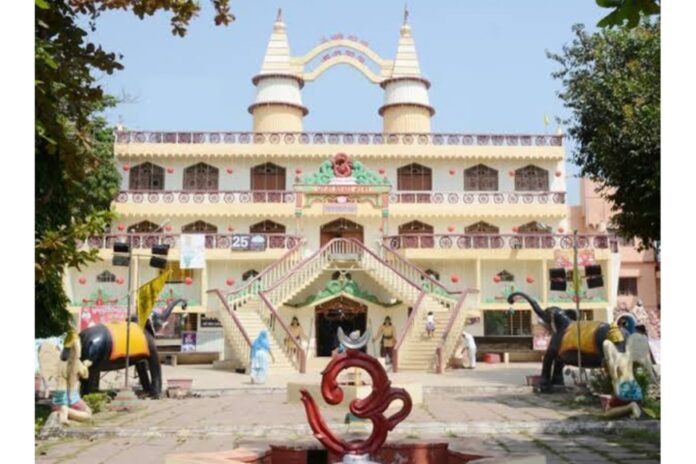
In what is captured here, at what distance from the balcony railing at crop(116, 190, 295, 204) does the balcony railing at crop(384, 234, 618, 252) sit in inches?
167

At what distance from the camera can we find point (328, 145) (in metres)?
26.0

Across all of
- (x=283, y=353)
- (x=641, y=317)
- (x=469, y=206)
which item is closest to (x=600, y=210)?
(x=469, y=206)

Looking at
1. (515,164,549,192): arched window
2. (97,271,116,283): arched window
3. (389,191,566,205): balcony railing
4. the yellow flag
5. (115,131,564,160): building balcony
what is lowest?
the yellow flag

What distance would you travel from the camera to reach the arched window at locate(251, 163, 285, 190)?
85.9ft

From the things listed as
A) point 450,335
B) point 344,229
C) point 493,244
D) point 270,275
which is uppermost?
point 344,229

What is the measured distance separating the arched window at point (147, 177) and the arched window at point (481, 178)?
11.0m

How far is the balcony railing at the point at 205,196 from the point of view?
25.3 meters

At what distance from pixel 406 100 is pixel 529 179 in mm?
5963

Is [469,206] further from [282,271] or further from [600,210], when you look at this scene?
[600,210]

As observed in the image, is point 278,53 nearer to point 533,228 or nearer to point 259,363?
point 533,228

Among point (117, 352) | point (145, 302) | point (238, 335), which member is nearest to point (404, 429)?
point (117, 352)

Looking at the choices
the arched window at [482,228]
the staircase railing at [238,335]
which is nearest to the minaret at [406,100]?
the arched window at [482,228]

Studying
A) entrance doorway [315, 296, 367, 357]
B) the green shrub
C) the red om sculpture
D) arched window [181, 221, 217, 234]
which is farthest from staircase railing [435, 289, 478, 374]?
the red om sculpture

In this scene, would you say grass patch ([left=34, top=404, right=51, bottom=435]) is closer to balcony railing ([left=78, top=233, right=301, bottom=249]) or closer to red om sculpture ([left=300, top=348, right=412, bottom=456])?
red om sculpture ([left=300, top=348, right=412, bottom=456])
